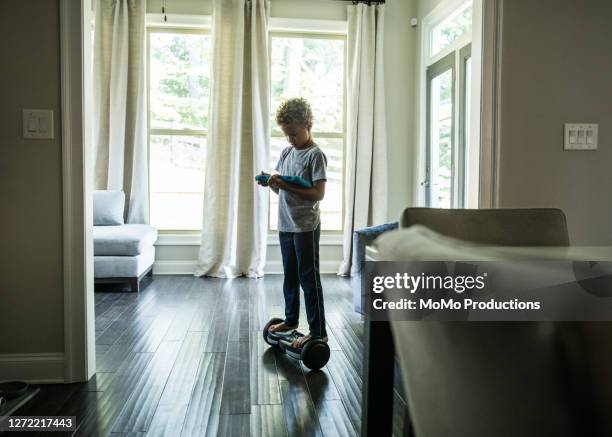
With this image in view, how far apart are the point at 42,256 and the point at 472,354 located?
2352 mm

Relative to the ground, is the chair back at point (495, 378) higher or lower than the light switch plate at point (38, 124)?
lower

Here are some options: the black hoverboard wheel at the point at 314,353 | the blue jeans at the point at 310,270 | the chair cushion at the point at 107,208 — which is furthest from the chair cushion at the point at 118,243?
the black hoverboard wheel at the point at 314,353

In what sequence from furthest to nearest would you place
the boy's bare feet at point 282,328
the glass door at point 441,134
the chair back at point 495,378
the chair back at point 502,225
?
the glass door at point 441,134 → the boy's bare feet at point 282,328 → the chair back at point 502,225 → the chair back at point 495,378

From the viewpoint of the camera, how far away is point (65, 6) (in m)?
2.40

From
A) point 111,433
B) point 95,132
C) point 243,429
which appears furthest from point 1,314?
point 95,132

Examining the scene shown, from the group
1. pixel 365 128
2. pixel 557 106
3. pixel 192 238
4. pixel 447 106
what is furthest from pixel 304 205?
pixel 192 238

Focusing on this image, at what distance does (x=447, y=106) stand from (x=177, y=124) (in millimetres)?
2867

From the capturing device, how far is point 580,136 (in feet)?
8.08

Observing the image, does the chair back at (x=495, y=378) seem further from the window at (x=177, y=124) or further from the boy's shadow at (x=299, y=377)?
the window at (x=177, y=124)

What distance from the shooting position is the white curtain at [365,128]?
5691 millimetres

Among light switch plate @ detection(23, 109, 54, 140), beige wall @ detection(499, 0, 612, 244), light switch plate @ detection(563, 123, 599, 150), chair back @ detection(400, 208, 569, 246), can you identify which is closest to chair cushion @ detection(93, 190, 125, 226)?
light switch plate @ detection(23, 109, 54, 140)

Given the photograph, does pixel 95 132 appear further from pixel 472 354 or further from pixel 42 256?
pixel 472 354

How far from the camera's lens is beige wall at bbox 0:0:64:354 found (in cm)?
241

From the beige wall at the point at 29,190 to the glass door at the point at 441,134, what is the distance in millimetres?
3586
